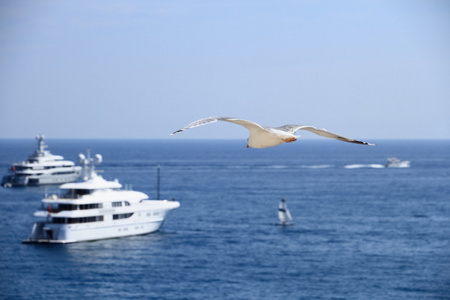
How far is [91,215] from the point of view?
66.1m

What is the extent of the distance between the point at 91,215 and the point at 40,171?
72.9m

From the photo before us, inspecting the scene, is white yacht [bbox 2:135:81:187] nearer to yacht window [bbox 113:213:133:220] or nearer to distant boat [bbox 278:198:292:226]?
yacht window [bbox 113:213:133:220]

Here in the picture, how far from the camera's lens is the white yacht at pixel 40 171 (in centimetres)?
13225

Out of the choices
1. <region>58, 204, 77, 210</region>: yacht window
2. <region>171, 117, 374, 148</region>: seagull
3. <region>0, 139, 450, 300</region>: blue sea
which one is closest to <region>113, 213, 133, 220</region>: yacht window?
<region>0, 139, 450, 300</region>: blue sea

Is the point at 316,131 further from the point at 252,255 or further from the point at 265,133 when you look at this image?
the point at 252,255

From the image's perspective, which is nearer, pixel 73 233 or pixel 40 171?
pixel 73 233

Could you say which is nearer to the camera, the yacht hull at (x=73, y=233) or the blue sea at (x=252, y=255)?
the blue sea at (x=252, y=255)

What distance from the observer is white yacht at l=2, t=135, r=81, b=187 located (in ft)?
434

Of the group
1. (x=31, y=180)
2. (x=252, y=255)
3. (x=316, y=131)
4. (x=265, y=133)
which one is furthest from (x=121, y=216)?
(x=31, y=180)

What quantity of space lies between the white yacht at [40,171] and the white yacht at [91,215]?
6583 cm

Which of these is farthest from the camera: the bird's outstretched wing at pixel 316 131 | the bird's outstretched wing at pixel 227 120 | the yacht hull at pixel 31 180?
the yacht hull at pixel 31 180

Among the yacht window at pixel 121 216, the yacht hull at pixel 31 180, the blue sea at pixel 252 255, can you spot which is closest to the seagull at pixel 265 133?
the blue sea at pixel 252 255

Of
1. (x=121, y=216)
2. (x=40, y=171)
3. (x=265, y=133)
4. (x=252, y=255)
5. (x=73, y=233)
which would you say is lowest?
(x=252, y=255)

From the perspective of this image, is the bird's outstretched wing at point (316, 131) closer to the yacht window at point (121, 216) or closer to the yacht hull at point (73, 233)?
the yacht hull at point (73, 233)
